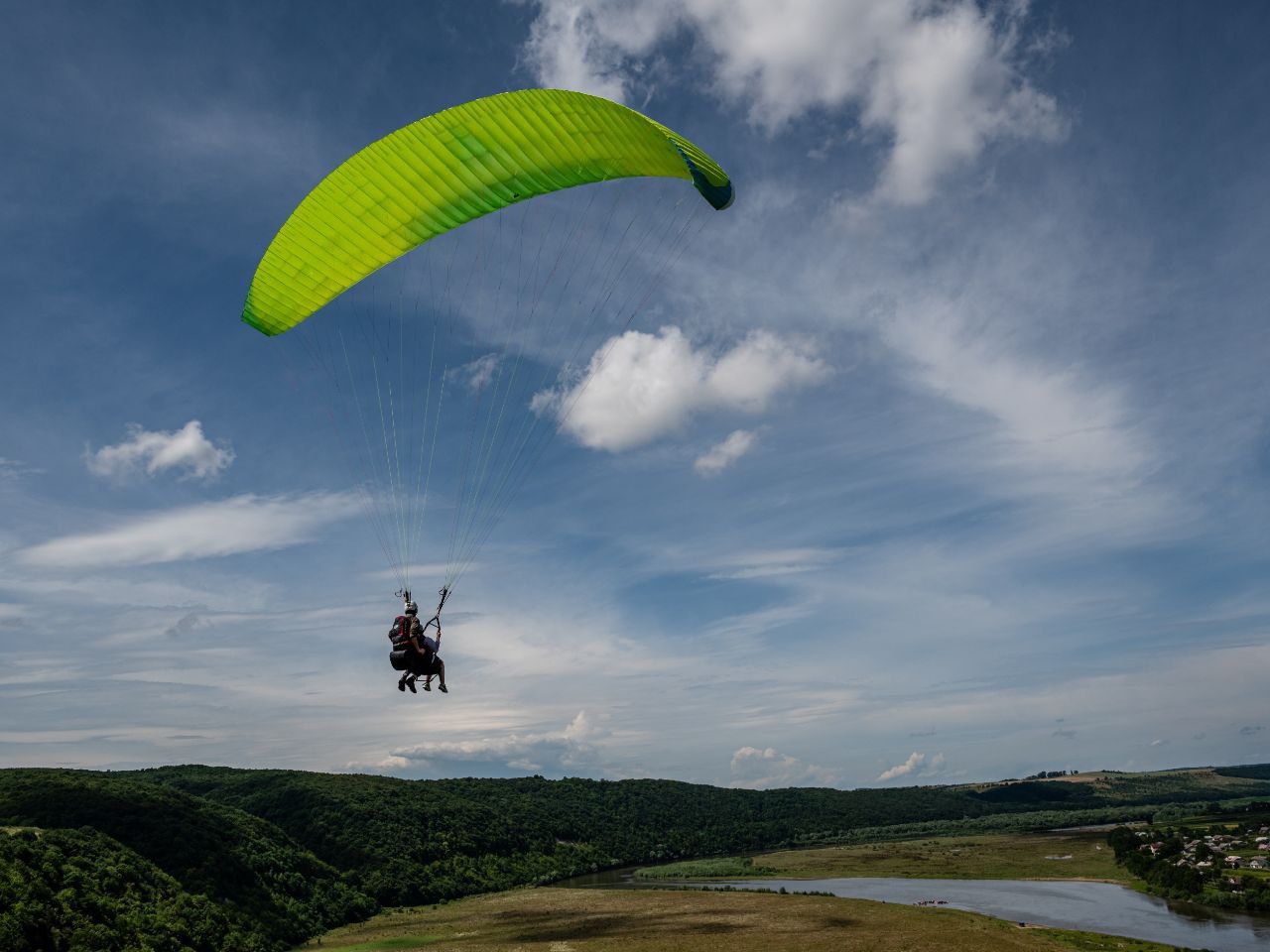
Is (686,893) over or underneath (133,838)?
underneath

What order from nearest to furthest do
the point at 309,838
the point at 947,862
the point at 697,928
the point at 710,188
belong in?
the point at 710,188 < the point at 697,928 < the point at 309,838 < the point at 947,862

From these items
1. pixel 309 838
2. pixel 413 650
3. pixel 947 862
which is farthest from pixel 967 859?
pixel 413 650

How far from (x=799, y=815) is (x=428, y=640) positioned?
5341 inches

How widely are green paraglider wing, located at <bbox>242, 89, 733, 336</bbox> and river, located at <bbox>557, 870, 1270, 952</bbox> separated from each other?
141 ft

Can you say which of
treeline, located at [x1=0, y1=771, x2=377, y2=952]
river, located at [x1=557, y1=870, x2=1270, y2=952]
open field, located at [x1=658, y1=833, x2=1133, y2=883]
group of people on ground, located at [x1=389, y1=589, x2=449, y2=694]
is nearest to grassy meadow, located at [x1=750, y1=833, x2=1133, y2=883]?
open field, located at [x1=658, y1=833, x2=1133, y2=883]

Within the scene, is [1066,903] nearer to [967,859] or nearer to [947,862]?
[947,862]

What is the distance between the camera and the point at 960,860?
81062 mm

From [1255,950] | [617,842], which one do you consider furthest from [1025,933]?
[617,842]

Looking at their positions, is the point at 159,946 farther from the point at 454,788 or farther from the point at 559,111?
the point at 454,788

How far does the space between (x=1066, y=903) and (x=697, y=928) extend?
25.9 meters

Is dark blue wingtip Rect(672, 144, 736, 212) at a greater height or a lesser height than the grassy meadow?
greater

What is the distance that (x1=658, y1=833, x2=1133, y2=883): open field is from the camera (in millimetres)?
69938

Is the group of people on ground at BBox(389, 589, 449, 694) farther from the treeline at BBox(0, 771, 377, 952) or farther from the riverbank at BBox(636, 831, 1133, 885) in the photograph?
the riverbank at BBox(636, 831, 1133, 885)

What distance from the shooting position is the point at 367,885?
204 feet
